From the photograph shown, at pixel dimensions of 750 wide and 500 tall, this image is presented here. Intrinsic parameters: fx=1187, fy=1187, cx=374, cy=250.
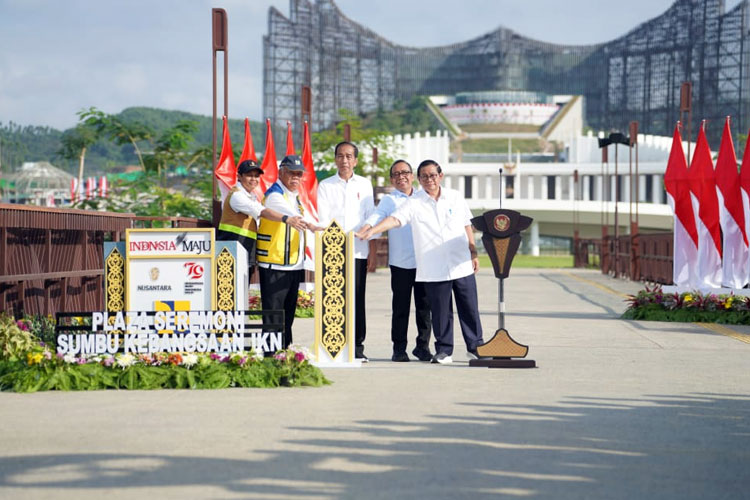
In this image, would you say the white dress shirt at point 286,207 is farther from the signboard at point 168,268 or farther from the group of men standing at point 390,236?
the signboard at point 168,268

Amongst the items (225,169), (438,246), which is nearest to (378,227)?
(438,246)

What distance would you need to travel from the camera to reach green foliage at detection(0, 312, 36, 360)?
386 inches

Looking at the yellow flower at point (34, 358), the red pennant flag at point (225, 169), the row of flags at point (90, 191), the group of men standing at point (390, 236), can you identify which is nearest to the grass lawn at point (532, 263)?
the row of flags at point (90, 191)

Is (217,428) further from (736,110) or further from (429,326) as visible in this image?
(736,110)

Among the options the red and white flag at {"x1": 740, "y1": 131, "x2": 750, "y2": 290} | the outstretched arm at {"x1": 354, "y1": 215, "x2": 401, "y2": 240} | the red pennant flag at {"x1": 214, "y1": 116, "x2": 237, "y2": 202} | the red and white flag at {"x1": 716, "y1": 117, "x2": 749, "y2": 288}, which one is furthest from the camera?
the red pennant flag at {"x1": 214, "y1": 116, "x2": 237, "y2": 202}

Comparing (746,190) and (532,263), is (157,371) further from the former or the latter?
(532,263)

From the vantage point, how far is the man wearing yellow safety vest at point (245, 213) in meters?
10.8

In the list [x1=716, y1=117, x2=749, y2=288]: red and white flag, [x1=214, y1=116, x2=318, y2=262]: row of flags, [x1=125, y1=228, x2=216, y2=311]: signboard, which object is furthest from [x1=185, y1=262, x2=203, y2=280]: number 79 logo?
[x1=716, y1=117, x2=749, y2=288]: red and white flag

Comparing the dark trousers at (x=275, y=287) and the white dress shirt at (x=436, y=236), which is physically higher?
the white dress shirt at (x=436, y=236)

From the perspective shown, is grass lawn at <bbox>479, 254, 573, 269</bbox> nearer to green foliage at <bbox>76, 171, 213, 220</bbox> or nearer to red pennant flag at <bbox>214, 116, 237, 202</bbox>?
green foliage at <bbox>76, 171, 213, 220</bbox>

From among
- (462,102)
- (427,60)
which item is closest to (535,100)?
(462,102)

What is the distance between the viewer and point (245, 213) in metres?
11.0

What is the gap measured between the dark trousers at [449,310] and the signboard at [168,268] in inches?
80.0

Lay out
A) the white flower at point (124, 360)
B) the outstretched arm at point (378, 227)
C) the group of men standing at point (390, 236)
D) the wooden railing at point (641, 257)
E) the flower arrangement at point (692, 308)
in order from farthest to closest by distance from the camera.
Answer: the wooden railing at point (641, 257)
the flower arrangement at point (692, 308)
the group of men standing at point (390, 236)
the outstretched arm at point (378, 227)
the white flower at point (124, 360)
